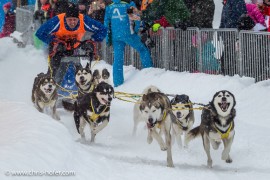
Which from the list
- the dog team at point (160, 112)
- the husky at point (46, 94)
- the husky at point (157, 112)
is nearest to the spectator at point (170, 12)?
the dog team at point (160, 112)

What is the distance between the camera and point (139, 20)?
11.4m

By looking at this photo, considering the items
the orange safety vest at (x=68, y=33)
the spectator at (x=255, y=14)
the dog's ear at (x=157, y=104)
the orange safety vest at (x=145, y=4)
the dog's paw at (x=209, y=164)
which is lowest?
the dog's paw at (x=209, y=164)

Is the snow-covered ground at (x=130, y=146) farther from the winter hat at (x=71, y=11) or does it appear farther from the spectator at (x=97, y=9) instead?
the spectator at (x=97, y=9)

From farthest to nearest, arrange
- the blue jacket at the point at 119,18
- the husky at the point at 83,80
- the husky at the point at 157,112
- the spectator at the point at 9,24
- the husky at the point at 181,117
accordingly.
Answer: the spectator at the point at 9,24
the blue jacket at the point at 119,18
the husky at the point at 83,80
the husky at the point at 181,117
the husky at the point at 157,112

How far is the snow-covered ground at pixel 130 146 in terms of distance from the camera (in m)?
4.74

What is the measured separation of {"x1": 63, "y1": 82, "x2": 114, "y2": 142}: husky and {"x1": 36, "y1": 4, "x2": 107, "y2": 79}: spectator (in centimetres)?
195

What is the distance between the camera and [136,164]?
5.95 meters

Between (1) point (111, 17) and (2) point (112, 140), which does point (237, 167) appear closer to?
(2) point (112, 140)

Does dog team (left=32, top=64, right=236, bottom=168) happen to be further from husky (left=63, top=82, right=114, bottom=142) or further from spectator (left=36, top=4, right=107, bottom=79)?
spectator (left=36, top=4, right=107, bottom=79)

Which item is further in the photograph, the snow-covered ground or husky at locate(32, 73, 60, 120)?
husky at locate(32, 73, 60, 120)

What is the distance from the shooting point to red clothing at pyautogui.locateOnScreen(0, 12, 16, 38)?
67.6 ft

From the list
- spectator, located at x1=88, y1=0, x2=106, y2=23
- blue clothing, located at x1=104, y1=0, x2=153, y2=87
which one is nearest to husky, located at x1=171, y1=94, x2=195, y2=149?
blue clothing, located at x1=104, y1=0, x2=153, y2=87

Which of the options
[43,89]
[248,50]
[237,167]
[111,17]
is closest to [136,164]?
[237,167]

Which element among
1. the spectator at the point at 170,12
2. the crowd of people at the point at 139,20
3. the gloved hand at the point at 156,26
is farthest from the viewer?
the gloved hand at the point at 156,26
